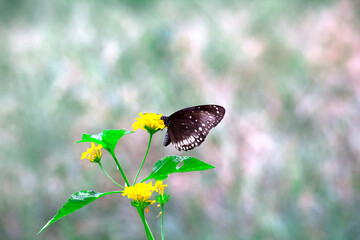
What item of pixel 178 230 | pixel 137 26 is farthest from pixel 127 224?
pixel 137 26

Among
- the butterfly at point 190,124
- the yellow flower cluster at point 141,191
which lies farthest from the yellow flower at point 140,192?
the butterfly at point 190,124

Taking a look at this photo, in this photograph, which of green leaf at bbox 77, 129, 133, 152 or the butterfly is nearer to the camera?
green leaf at bbox 77, 129, 133, 152

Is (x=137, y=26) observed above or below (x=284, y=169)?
above

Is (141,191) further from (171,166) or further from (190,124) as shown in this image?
(190,124)

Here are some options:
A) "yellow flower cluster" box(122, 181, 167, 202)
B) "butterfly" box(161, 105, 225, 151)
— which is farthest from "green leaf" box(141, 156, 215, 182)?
"butterfly" box(161, 105, 225, 151)

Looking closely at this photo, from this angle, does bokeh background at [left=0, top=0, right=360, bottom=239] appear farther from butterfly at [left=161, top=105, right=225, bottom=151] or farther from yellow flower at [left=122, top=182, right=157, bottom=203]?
yellow flower at [left=122, top=182, right=157, bottom=203]

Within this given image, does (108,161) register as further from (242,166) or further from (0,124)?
(0,124)

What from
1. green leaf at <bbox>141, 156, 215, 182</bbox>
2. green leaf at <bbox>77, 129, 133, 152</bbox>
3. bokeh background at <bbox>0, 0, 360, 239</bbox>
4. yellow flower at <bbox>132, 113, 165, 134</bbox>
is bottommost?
green leaf at <bbox>141, 156, 215, 182</bbox>

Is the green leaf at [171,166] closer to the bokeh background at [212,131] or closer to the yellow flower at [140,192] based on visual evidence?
the yellow flower at [140,192]
